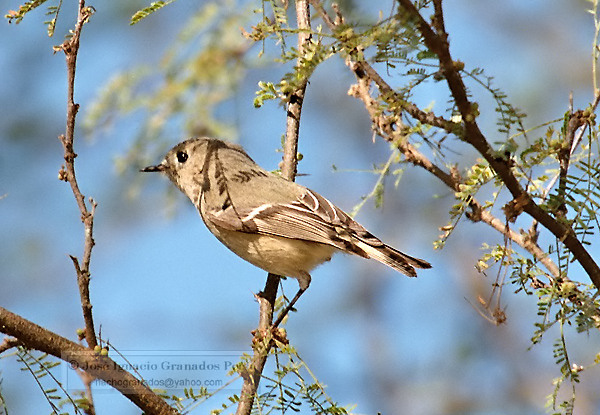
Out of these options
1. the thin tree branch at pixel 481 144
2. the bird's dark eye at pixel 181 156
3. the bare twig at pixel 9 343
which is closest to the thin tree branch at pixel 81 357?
the bare twig at pixel 9 343

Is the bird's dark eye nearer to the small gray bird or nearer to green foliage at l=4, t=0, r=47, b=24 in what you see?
the small gray bird

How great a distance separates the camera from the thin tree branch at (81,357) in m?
1.83

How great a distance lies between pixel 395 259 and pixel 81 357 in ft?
5.10

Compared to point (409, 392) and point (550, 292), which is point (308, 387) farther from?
point (409, 392)

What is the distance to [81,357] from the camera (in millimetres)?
1882

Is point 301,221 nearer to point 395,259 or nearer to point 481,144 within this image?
point 395,259

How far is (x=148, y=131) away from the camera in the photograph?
11.0 feet

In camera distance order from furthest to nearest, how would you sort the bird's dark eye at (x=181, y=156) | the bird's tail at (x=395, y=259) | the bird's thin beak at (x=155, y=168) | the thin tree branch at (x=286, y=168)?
1. the bird's dark eye at (x=181, y=156)
2. the bird's thin beak at (x=155, y=168)
3. the bird's tail at (x=395, y=259)
4. the thin tree branch at (x=286, y=168)

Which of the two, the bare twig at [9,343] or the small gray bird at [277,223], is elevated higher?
the small gray bird at [277,223]

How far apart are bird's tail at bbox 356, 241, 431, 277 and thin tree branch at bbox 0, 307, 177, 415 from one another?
1.36 m

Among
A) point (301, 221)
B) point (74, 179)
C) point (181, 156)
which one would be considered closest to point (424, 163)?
point (74, 179)

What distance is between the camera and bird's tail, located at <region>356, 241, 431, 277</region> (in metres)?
3.01

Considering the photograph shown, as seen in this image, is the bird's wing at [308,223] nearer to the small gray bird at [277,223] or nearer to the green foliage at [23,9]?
the small gray bird at [277,223]

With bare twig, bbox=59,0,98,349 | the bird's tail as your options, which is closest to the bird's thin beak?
the bird's tail
